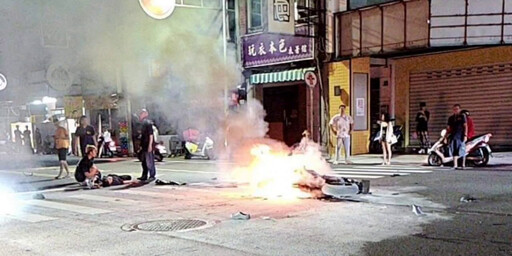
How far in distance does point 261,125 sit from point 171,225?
309 inches

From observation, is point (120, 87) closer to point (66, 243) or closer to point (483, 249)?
point (66, 243)

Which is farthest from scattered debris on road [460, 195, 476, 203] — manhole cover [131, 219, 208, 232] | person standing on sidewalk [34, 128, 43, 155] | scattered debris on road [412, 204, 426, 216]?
person standing on sidewalk [34, 128, 43, 155]

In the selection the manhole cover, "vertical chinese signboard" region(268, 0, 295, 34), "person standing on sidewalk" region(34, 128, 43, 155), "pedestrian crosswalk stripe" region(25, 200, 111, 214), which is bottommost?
"person standing on sidewalk" region(34, 128, 43, 155)

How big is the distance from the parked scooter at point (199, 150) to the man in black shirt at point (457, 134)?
681 centimetres

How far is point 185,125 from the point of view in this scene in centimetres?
1358

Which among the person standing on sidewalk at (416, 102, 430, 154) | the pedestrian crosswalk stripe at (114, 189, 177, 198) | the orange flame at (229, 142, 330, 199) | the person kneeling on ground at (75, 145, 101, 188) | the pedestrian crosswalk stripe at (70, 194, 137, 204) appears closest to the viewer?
the pedestrian crosswalk stripe at (70, 194, 137, 204)

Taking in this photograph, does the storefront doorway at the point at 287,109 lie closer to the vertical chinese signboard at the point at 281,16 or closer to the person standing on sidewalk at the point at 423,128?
the vertical chinese signboard at the point at 281,16

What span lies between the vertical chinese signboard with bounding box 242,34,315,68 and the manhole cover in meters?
11.7

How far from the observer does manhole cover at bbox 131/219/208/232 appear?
6621mm

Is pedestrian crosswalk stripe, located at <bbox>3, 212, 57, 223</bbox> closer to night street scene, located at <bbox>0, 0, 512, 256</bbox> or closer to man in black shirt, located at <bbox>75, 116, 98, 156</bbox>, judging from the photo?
night street scene, located at <bbox>0, 0, 512, 256</bbox>

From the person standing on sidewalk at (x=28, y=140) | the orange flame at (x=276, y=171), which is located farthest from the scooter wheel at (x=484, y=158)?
the person standing on sidewalk at (x=28, y=140)

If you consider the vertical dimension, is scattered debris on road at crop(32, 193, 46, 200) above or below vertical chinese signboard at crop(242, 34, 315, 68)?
below

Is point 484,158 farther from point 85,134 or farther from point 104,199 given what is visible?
point 85,134

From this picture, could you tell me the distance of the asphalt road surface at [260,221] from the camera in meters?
5.54
